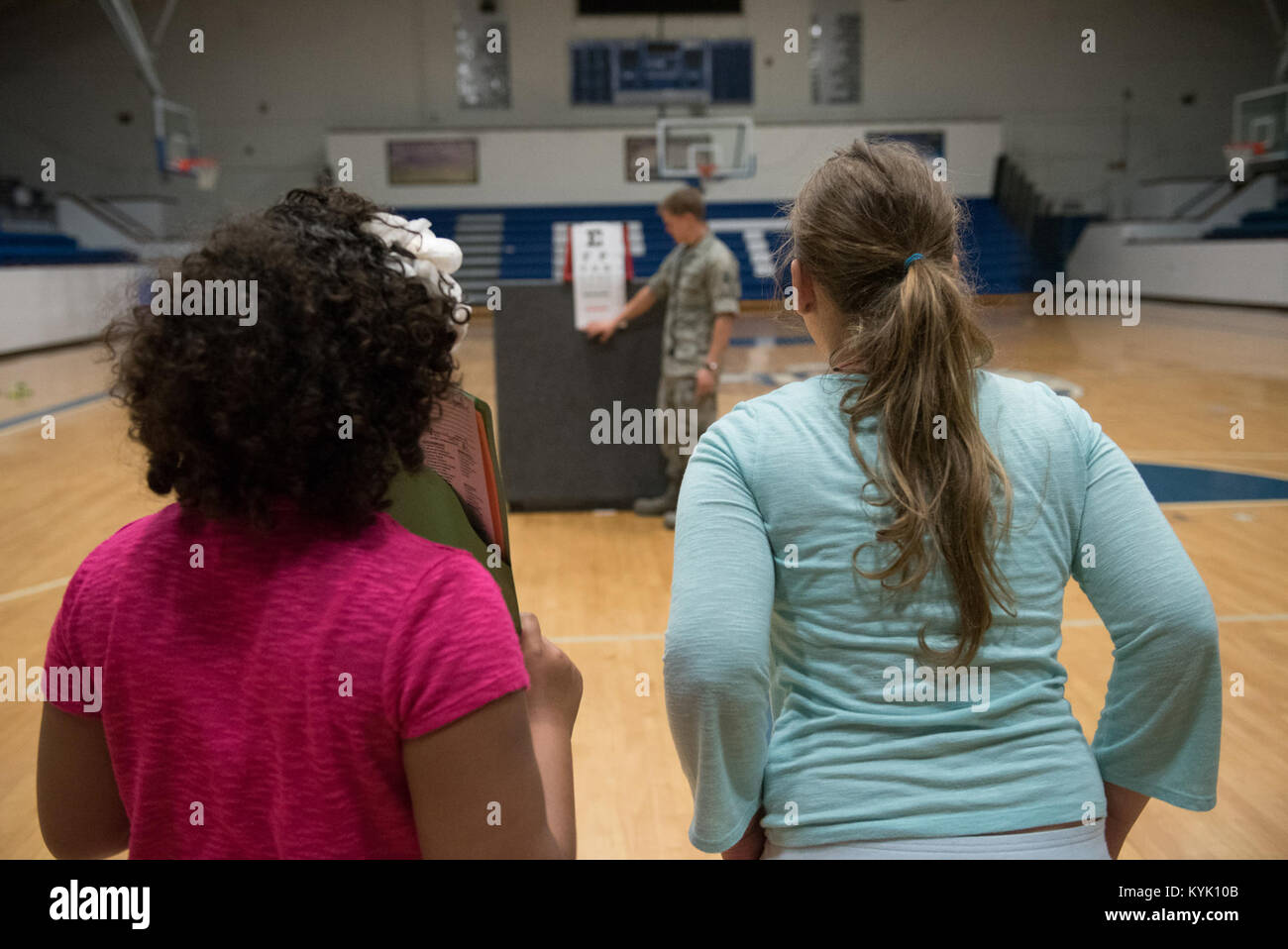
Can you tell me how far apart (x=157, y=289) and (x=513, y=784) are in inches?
19.1

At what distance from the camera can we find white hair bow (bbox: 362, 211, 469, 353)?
2.93ft

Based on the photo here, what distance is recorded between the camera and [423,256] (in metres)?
0.92

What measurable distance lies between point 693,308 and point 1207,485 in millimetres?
2640

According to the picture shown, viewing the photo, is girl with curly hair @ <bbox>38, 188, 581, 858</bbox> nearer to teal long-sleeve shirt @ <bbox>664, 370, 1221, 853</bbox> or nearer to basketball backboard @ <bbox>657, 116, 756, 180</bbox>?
teal long-sleeve shirt @ <bbox>664, 370, 1221, 853</bbox>

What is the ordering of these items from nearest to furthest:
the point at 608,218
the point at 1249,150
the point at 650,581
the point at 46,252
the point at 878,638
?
the point at 878,638 → the point at 650,581 → the point at 46,252 → the point at 1249,150 → the point at 608,218

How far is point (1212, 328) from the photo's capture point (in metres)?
12.0

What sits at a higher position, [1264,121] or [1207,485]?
[1264,121]

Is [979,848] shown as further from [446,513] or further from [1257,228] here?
[1257,228]

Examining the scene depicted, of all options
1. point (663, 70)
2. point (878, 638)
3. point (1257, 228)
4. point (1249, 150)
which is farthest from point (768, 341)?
point (878, 638)

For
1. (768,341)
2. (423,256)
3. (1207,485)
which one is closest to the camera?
(423,256)

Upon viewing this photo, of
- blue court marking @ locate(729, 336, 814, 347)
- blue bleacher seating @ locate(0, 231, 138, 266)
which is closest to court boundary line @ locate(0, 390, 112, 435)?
blue bleacher seating @ locate(0, 231, 138, 266)

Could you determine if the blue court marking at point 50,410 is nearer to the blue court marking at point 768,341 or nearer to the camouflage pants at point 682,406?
the camouflage pants at point 682,406

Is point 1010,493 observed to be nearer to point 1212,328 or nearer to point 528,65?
point 1212,328
